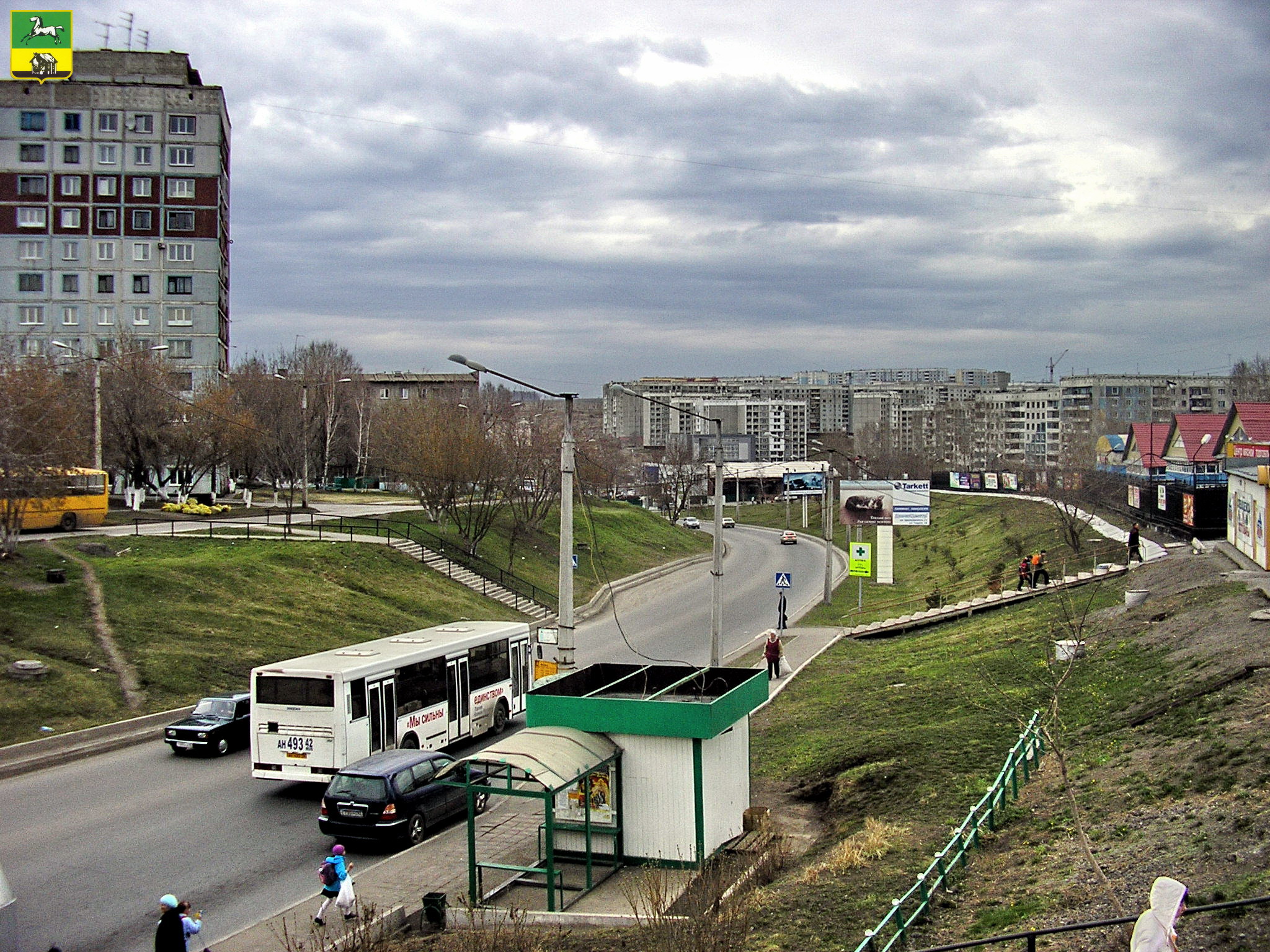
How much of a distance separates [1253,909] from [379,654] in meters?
15.2

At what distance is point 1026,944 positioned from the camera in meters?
9.12

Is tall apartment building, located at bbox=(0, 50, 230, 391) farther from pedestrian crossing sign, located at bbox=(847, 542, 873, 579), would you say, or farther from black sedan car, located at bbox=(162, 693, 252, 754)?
black sedan car, located at bbox=(162, 693, 252, 754)

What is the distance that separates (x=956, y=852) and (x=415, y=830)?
Answer: 815 centimetres

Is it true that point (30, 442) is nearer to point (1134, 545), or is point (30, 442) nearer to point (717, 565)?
point (717, 565)

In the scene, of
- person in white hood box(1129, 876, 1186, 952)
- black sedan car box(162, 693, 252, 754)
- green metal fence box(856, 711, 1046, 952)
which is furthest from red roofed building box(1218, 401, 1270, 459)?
person in white hood box(1129, 876, 1186, 952)

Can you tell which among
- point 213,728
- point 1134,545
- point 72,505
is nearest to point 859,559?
point 1134,545

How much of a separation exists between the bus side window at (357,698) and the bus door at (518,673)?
20.7 feet

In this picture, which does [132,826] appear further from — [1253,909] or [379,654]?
[1253,909]

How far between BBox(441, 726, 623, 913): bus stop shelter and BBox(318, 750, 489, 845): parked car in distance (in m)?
1.53

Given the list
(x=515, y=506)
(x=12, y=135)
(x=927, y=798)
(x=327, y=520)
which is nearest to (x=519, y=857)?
(x=927, y=798)

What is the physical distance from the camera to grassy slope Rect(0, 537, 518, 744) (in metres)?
24.4

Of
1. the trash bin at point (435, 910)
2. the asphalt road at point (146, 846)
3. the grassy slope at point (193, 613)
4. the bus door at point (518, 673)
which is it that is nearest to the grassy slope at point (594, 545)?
the grassy slope at point (193, 613)

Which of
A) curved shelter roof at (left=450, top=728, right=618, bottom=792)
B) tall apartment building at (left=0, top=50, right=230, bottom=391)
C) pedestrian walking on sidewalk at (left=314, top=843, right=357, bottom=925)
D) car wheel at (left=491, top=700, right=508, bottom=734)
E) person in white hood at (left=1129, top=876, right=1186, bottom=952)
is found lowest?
car wheel at (left=491, top=700, right=508, bottom=734)

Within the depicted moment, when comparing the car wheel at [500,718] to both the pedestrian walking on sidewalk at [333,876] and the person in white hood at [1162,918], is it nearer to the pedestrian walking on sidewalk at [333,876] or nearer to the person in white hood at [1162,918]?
the pedestrian walking on sidewalk at [333,876]
